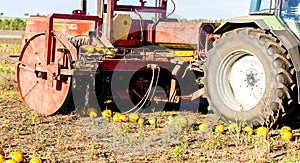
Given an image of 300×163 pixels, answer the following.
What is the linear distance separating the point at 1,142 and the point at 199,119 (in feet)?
11.2

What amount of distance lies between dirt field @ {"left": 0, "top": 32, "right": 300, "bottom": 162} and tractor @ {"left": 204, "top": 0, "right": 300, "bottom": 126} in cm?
35

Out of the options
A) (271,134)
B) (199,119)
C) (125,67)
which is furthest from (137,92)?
(271,134)

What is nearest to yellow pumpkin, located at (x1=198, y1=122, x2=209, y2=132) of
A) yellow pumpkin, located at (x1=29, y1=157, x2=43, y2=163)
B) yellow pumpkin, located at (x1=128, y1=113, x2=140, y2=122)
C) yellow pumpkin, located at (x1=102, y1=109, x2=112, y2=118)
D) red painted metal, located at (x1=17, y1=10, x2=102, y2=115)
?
yellow pumpkin, located at (x1=128, y1=113, x2=140, y2=122)

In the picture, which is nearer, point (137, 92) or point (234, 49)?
point (234, 49)

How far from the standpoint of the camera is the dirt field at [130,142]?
234 inches

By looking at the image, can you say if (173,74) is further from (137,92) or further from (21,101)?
(21,101)

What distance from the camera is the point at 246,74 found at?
7.62 metres

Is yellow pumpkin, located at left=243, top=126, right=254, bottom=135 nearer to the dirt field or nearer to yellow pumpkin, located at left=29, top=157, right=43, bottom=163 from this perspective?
the dirt field

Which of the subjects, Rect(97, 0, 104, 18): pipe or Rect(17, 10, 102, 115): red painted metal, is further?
Rect(97, 0, 104, 18): pipe

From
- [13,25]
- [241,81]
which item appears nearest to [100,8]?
[241,81]

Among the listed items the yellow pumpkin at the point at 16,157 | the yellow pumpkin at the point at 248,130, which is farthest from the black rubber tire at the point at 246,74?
the yellow pumpkin at the point at 16,157

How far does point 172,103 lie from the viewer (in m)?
9.79

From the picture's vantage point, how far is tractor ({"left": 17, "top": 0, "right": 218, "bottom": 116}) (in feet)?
28.5

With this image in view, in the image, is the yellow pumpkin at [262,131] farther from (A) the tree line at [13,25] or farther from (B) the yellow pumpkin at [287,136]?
(A) the tree line at [13,25]
